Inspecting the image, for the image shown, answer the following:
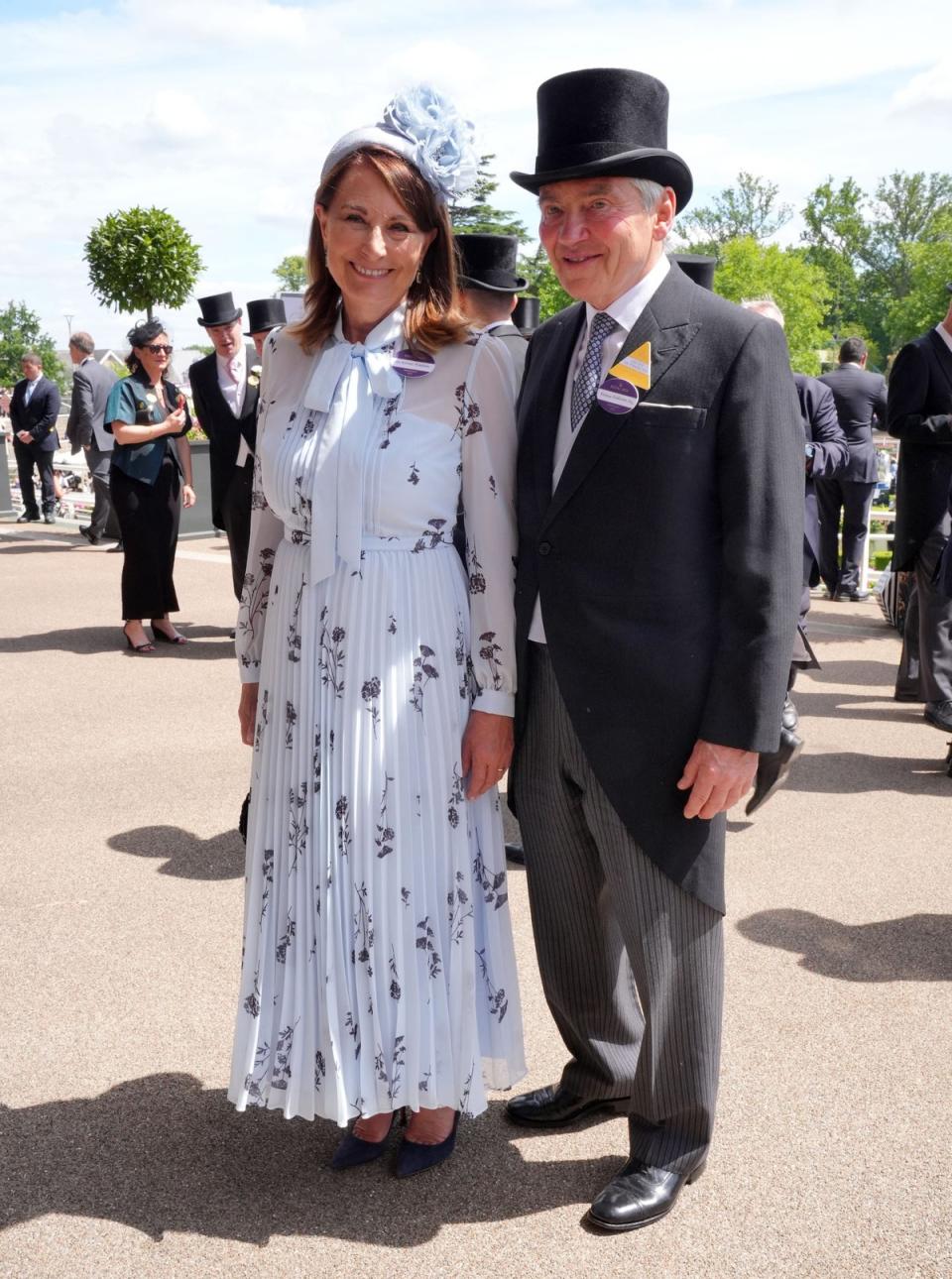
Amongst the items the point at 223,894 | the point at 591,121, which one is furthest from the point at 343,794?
the point at 223,894

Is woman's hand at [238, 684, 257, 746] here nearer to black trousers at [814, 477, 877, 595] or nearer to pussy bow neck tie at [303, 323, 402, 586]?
pussy bow neck tie at [303, 323, 402, 586]

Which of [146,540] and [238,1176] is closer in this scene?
A: [238,1176]

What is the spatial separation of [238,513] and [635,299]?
4.76m

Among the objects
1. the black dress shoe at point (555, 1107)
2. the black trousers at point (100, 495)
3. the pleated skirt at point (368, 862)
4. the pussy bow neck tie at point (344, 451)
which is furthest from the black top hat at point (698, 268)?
the black trousers at point (100, 495)

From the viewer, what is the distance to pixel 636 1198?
2680 mm

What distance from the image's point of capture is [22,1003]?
142 inches

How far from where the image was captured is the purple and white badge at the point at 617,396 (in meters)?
2.45

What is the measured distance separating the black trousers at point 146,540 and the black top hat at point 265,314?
5.98 feet

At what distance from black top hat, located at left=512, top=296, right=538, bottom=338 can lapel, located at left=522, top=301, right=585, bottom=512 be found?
12.7 ft

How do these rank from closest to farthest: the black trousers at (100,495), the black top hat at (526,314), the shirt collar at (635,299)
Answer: the shirt collar at (635,299), the black top hat at (526,314), the black trousers at (100,495)

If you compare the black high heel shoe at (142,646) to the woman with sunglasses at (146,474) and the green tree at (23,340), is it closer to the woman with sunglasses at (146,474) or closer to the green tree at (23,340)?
the woman with sunglasses at (146,474)

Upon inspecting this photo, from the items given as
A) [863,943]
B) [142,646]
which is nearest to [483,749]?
[863,943]

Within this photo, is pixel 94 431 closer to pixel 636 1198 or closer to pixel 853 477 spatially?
pixel 853 477

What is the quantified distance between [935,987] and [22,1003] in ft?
8.38
